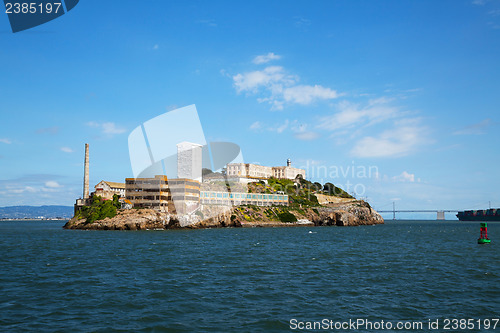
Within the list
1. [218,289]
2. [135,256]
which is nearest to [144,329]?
[218,289]

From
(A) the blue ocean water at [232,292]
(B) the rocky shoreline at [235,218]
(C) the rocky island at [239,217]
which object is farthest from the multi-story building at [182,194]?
(A) the blue ocean water at [232,292]

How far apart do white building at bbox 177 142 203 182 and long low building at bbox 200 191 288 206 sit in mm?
13817

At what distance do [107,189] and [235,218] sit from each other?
61.3 metres

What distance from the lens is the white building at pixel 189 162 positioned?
520 feet

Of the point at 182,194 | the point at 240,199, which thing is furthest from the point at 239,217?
the point at 182,194

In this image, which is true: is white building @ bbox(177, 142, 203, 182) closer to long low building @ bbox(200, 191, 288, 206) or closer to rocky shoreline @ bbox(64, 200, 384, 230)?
long low building @ bbox(200, 191, 288, 206)

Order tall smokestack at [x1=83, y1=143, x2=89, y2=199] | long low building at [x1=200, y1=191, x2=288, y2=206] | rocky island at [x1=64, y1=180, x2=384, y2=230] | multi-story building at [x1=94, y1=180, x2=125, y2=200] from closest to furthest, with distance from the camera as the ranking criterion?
rocky island at [x1=64, y1=180, x2=384, y2=230] → long low building at [x1=200, y1=191, x2=288, y2=206] → multi-story building at [x1=94, y1=180, x2=125, y2=200] → tall smokestack at [x1=83, y1=143, x2=89, y2=199]

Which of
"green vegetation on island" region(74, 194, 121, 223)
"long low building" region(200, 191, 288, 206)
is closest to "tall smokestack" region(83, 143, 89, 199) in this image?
"green vegetation on island" region(74, 194, 121, 223)

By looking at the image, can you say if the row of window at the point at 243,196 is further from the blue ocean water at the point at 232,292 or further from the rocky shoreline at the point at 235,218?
the blue ocean water at the point at 232,292

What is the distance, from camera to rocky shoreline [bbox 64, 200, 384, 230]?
397 ft

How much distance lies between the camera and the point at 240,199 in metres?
164

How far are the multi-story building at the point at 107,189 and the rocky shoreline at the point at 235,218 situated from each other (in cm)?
1825

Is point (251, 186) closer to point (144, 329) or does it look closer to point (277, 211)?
point (277, 211)

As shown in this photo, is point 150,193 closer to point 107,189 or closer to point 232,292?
point 107,189
